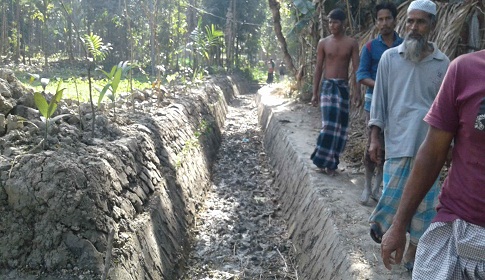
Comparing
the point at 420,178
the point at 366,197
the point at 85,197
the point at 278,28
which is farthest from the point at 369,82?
the point at 278,28

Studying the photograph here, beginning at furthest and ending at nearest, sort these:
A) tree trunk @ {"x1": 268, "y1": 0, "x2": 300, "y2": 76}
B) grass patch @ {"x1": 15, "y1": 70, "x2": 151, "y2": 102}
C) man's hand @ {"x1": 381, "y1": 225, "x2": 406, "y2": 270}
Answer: tree trunk @ {"x1": 268, "y1": 0, "x2": 300, "y2": 76}
grass patch @ {"x1": 15, "y1": 70, "x2": 151, "y2": 102}
man's hand @ {"x1": 381, "y1": 225, "x2": 406, "y2": 270}

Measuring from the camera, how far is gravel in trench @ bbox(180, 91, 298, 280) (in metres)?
4.84

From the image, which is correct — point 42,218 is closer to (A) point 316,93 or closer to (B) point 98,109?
(B) point 98,109

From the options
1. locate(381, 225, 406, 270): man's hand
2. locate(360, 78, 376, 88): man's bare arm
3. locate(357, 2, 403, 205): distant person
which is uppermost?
locate(357, 2, 403, 205): distant person

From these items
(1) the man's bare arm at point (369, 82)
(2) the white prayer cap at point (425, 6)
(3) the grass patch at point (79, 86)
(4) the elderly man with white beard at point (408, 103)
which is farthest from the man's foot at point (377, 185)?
(3) the grass patch at point (79, 86)

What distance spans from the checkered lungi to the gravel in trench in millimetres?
2854

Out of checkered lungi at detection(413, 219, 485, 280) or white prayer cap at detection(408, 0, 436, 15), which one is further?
white prayer cap at detection(408, 0, 436, 15)

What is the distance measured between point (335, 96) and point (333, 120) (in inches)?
10.8

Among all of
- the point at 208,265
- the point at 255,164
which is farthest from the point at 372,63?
the point at 255,164

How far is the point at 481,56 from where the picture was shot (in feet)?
5.89

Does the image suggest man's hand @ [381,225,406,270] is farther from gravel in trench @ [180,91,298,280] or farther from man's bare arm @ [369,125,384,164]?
gravel in trench @ [180,91,298,280]

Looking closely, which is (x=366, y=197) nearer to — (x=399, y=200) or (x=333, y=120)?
(x=333, y=120)

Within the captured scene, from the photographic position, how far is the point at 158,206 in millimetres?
4668


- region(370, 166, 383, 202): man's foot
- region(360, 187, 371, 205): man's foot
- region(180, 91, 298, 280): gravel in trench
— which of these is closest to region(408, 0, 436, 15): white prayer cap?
region(370, 166, 383, 202): man's foot
